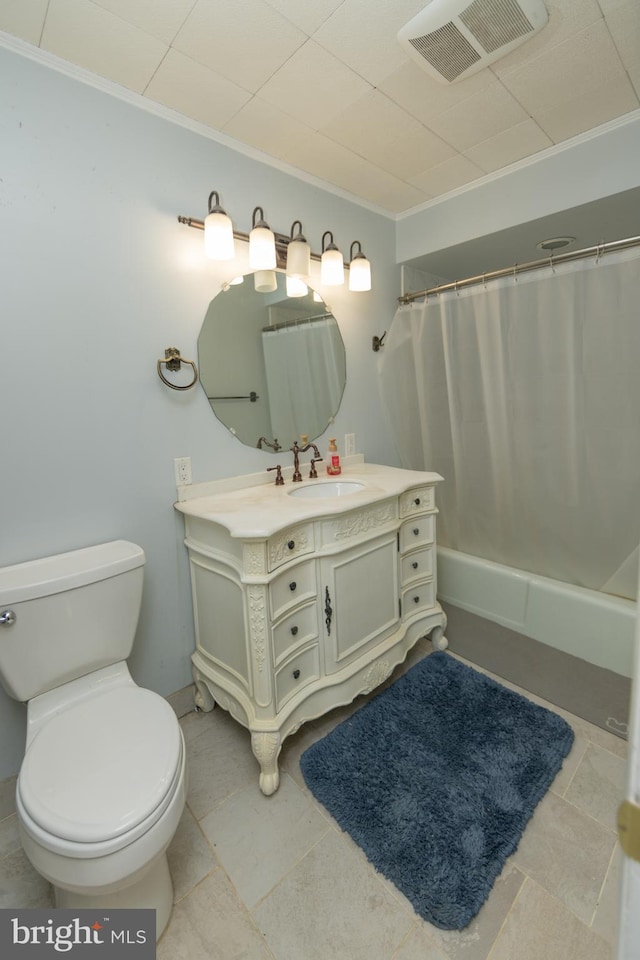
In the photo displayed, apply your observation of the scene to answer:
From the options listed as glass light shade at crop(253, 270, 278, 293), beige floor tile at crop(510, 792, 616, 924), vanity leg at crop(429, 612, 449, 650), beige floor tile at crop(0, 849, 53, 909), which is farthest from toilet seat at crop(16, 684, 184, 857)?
glass light shade at crop(253, 270, 278, 293)

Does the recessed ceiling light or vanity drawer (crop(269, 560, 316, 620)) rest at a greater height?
the recessed ceiling light

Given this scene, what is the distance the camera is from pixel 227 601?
1.43 meters

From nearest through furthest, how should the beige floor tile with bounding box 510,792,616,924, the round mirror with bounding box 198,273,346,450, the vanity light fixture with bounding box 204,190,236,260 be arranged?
the beige floor tile with bounding box 510,792,616,924, the vanity light fixture with bounding box 204,190,236,260, the round mirror with bounding box 198,273,346,450

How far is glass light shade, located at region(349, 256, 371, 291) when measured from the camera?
6.45ft

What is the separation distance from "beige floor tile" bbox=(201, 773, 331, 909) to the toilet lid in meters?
0.45

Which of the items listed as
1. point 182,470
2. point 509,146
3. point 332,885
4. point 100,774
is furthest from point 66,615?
point 509,146

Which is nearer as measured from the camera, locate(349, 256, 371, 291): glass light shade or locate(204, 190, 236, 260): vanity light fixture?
locate(204, 190, 236, 260): vanity light fixture

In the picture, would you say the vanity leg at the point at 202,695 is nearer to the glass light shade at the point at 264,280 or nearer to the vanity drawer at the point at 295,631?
the vanity drawer at the point at 295,631

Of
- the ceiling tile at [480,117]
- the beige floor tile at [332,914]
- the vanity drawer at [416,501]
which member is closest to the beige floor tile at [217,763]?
the beige floor tile at [332,914]

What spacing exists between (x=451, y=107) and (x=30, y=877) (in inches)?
111

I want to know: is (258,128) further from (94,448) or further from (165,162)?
(94,448)

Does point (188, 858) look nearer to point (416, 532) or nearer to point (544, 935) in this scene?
point (544, 935)

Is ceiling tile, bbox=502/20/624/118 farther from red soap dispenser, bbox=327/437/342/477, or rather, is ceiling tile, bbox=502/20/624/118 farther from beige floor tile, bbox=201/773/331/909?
beige floor tile, bbox=201/773/331/909

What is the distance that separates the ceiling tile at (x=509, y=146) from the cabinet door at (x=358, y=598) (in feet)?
5.60
